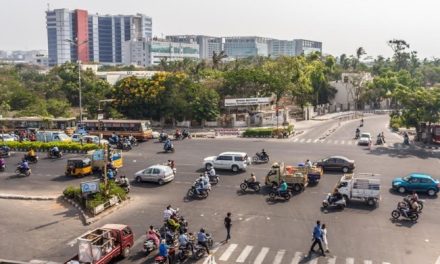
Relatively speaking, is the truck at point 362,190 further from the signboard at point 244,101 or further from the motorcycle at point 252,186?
the signboard at point 244,101

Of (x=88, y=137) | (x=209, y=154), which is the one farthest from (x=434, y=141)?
(x=88, y=137)

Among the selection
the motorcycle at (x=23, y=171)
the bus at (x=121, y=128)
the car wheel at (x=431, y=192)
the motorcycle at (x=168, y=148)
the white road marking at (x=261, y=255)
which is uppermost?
the bus at (x=121, y=128)

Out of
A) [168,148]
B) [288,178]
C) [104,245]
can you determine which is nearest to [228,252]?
[104,245]

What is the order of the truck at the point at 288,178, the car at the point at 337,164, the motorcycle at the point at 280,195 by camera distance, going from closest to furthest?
the motorcycle at the point at 280,195
the truck at the point at 288,178
the car at the point at 337,164

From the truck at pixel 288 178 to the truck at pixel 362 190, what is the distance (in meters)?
3.02

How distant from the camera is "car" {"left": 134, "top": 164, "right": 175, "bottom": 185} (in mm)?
34594

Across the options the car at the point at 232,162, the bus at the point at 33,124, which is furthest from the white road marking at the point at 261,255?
the bus at the point at 33,124

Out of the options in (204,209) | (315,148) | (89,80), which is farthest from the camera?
(89,80)

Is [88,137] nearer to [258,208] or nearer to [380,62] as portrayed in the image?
[258,208]

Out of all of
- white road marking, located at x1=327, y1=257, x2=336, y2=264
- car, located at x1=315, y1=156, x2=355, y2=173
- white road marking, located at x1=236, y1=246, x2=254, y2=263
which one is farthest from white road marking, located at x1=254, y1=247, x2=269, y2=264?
car, located at x1=315, y1=156, x2=355, y2=173

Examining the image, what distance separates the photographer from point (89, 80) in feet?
304

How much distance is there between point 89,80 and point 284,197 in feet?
232

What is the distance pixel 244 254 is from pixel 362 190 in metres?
10.7

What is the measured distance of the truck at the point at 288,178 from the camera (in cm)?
3191
